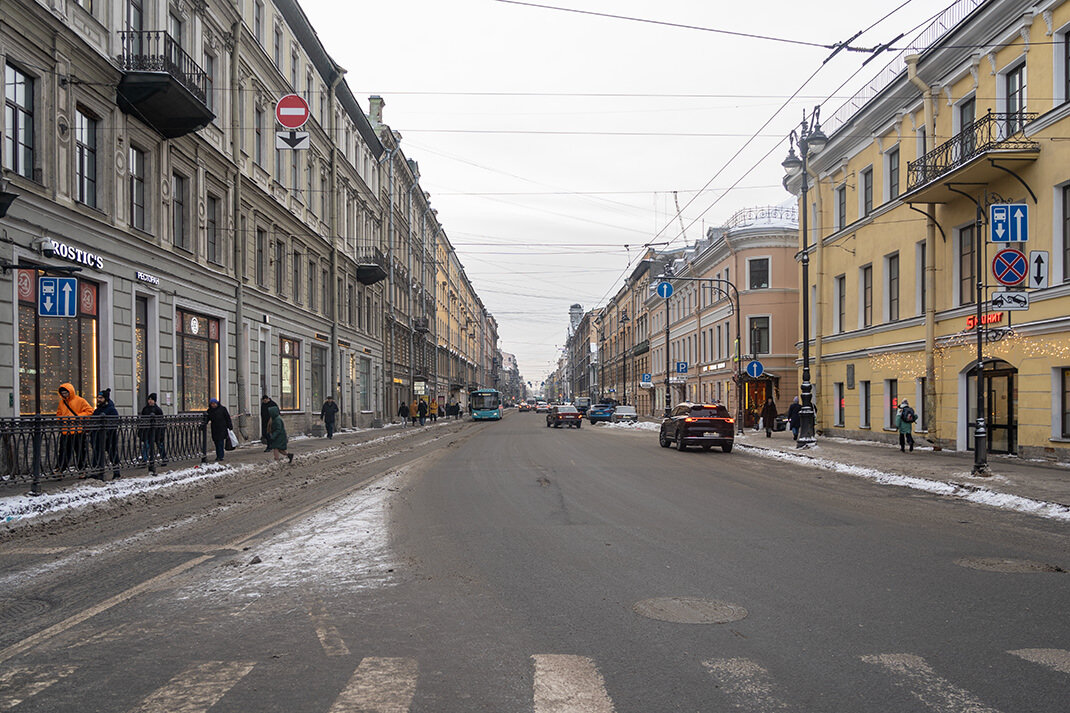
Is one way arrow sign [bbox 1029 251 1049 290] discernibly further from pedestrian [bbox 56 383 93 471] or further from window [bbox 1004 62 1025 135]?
pedestrian [bbox 56 383 93 471]

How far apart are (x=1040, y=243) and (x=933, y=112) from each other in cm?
634

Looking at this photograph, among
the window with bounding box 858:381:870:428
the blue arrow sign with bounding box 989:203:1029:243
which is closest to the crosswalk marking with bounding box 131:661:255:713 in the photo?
the blue arrow sign with bounding box 989:203:1029:243

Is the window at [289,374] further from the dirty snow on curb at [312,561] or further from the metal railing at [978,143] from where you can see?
the metal railing at [978,143]

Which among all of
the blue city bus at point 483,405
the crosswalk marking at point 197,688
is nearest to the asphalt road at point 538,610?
the crosswalk marking at point 197,688

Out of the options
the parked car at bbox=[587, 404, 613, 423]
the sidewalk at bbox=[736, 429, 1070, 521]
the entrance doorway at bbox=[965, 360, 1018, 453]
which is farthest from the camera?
the parked car at bbox=[587, 404, 613, 423]

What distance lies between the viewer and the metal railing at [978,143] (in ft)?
62.3

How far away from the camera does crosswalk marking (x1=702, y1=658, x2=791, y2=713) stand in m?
4.09

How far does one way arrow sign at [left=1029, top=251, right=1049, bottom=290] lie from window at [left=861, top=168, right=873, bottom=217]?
37.6 feet

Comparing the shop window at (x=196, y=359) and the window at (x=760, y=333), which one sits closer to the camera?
the shop window at (x=196, y=359)

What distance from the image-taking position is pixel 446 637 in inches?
206

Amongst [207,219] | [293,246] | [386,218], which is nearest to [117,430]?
[207,219]

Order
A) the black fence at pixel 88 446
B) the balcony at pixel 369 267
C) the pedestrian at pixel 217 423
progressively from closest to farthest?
1. the black fence at pixel 88 446
2. the pedestrian at pixel 217 423
3. the balcony at pixel 369 267

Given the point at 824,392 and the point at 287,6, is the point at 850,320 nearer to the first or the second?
the point at 824,392

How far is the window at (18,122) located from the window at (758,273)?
120 ft
